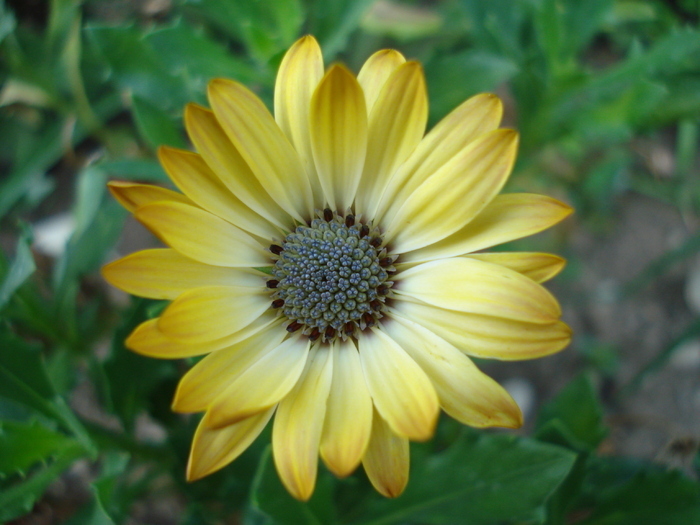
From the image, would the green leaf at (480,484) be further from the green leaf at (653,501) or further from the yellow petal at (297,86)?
the yellow petal at (297,86)

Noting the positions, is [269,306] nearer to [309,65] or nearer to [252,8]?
[309,65]

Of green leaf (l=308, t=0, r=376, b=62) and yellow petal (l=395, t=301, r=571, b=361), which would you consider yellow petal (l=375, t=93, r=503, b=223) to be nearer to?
yellow petal (l=395, t=301, r=571, b=361)

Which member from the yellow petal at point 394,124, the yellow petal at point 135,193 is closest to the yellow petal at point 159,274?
the yellow petal at point 135,193

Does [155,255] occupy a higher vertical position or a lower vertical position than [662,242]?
higher

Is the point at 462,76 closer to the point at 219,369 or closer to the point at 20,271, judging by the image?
the point at 219,369

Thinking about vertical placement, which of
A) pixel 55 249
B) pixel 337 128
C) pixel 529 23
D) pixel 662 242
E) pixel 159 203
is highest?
pixel 529 23

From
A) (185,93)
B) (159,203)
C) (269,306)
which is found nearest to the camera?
(159,203)

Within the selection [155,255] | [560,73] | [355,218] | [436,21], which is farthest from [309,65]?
[436,21]
